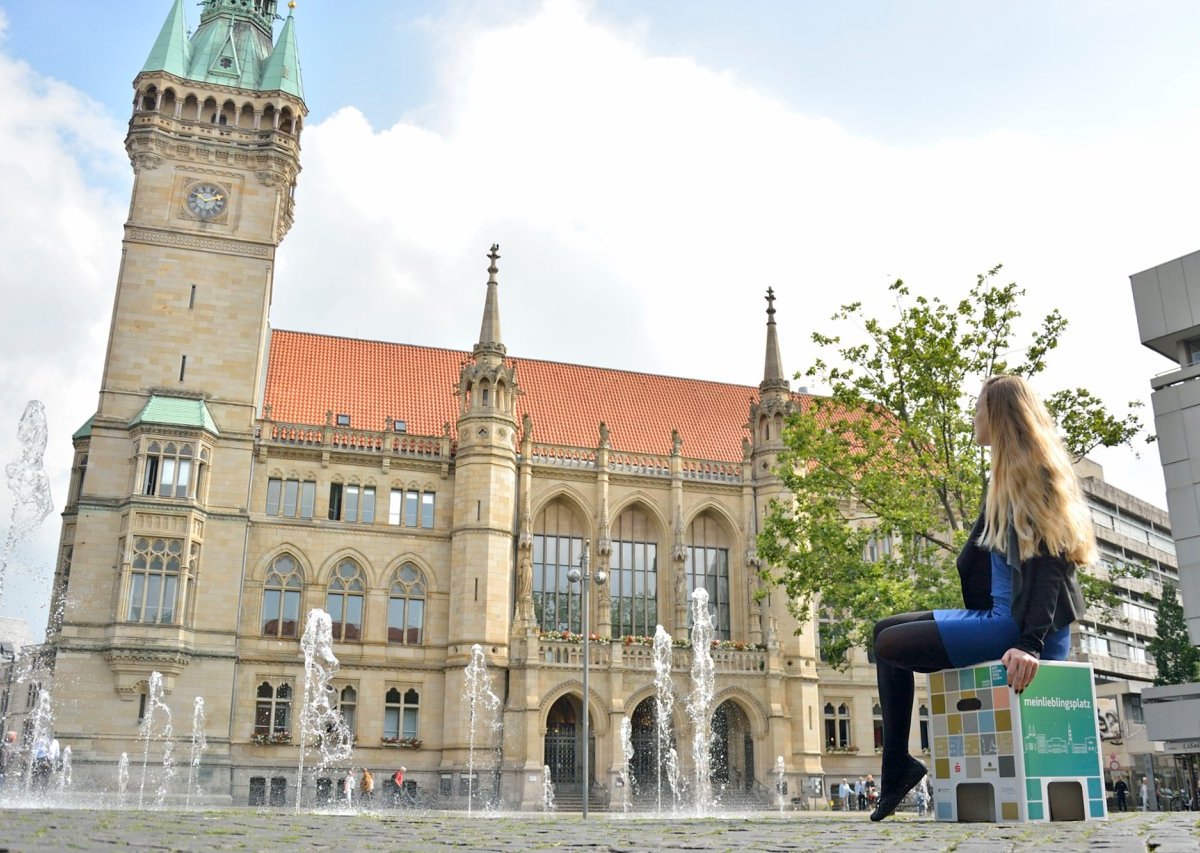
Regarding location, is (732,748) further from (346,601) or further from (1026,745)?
(1026,745)

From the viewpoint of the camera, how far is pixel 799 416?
2812cm

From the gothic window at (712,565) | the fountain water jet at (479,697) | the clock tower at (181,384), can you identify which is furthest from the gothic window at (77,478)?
the gothic window at (712,565)

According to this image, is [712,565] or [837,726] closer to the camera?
[837,726]

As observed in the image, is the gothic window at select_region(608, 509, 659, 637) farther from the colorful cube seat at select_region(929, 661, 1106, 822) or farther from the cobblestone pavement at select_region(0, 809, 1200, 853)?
the cobblestone pavement at select_region(0, 809, 1200, 853)

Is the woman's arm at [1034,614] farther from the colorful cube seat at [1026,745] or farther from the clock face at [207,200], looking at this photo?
the clock face at [207,200]

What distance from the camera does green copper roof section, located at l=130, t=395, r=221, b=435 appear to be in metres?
37.2

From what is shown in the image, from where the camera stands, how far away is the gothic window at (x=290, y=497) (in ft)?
128

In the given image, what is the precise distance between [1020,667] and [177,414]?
1406 inches

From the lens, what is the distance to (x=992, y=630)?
657 cm

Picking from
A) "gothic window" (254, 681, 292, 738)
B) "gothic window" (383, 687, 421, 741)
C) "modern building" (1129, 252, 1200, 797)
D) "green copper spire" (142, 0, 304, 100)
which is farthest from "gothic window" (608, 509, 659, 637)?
"green copper spire" (142, 0, 304, 100)

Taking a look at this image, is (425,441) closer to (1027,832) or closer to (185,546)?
(185,546)

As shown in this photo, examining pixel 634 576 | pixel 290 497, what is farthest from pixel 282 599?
pixel 634 576

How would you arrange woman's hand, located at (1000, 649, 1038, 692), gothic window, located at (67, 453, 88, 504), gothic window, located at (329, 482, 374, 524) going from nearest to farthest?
woman's hand, located at (1000, 649, 1038, 692) → gothic window, located at (329, 482, 374, 524) → gothic window, located at (67, 453, 88, 504)

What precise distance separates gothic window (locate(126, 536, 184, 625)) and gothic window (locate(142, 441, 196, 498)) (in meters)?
1.64
